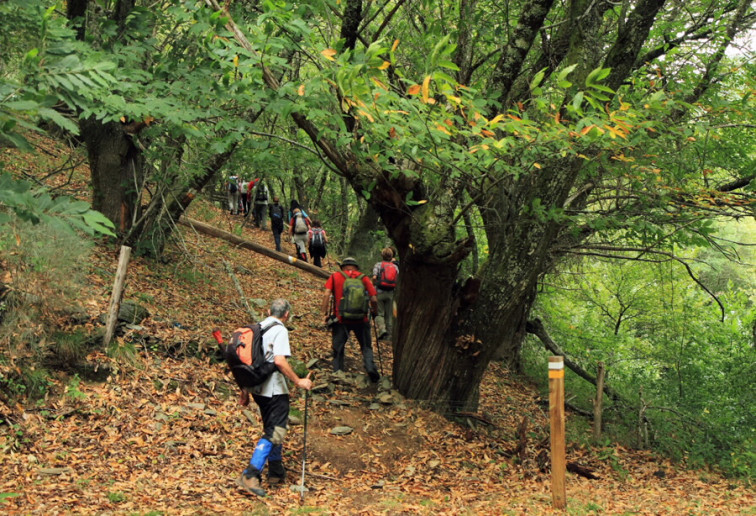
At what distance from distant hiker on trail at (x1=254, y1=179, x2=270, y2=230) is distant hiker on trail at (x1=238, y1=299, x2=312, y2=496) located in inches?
609

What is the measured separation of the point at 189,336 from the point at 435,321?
3636 mm

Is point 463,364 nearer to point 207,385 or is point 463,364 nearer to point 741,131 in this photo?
point 207,385

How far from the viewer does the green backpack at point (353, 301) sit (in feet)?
28.8

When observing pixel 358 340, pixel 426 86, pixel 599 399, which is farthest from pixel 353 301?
pixel 426 86

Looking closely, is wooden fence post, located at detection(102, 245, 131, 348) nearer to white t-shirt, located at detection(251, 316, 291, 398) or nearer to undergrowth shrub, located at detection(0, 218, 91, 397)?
undergrowth shrub, located at detection(0, 218, 91, 397)

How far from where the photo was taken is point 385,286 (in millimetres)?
11211

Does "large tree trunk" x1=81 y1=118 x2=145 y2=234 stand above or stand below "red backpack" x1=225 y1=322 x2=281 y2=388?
above

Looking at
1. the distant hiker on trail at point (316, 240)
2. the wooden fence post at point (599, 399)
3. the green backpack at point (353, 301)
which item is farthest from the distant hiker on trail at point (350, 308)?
the distant hiker on trail at point (316, 240)

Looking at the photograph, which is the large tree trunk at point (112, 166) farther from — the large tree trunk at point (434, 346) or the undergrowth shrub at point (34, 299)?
the large tree trunk at point (434, 346)

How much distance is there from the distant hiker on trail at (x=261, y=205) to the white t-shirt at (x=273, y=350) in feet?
50.7

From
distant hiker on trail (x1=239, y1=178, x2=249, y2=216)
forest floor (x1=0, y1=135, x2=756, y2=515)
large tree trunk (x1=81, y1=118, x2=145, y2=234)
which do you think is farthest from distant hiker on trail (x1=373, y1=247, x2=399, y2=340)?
distant hiker on trail (x1=239, y1=178, x2=249, y2=216)

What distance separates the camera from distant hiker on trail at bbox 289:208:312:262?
1714cm

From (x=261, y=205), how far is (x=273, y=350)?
17049 mm

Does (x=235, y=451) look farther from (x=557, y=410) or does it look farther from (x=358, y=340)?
(x=557, y=410)
